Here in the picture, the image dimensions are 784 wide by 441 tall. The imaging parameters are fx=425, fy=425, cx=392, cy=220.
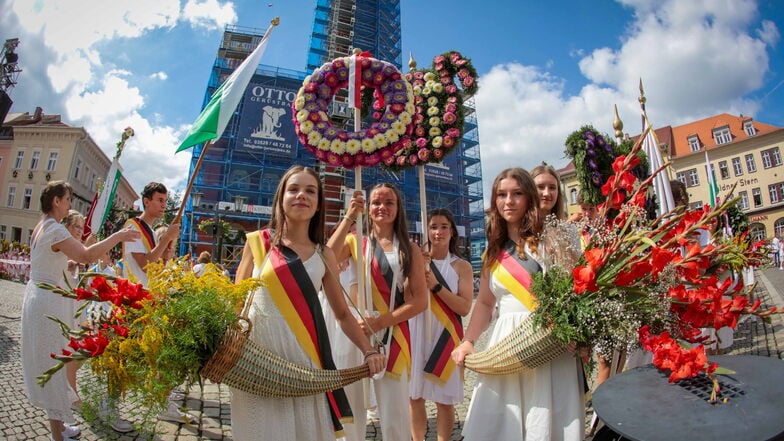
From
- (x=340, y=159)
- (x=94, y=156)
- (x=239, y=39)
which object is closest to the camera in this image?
(x=340, y=159)

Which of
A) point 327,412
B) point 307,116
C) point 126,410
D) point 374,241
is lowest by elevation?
point 126,410

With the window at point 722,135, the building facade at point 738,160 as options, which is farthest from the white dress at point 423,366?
the window at point 722,135

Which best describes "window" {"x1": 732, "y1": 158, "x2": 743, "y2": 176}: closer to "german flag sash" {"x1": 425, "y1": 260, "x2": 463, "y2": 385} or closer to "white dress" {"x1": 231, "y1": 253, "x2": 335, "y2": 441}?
"german flag sash" {"x1": 425, "y1": 260, "x2": 463, "y2": 385}

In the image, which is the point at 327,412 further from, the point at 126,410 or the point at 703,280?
the point at 126,410

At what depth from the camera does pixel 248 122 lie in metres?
31.2

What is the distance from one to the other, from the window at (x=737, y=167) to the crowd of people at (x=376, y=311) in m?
45.3

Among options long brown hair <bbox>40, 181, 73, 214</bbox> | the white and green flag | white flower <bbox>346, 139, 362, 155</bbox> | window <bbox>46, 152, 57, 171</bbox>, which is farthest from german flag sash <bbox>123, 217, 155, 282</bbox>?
window <bbox>46, 152, 57, 171</bbox>

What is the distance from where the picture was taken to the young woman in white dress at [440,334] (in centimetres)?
323

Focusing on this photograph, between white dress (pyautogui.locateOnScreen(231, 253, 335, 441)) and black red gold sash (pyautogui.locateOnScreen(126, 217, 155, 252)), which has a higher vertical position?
black red gold sash (pyautogui.locateOnScreen(126, 217, 155, 252))

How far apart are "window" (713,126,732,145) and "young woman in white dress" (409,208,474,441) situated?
155ft

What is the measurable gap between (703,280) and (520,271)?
81 cm

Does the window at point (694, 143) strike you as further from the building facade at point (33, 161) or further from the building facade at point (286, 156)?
the building facade at point (33, 161)

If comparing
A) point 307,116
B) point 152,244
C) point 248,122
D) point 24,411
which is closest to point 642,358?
point 307,116

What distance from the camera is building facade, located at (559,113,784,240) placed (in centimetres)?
3600
